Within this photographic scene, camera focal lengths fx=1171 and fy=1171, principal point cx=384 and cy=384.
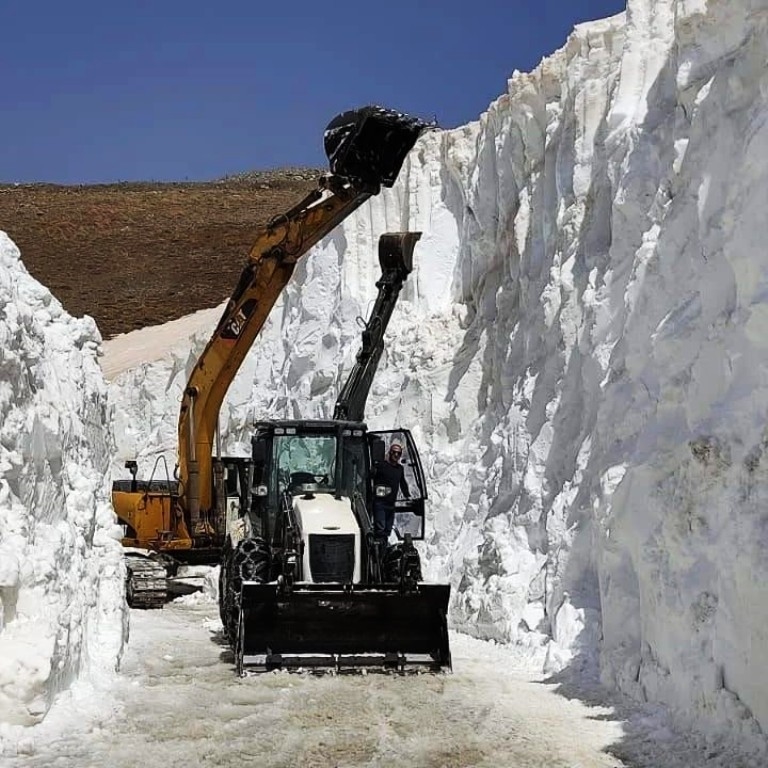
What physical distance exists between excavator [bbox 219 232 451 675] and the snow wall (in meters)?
1.38

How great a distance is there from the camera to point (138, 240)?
60.1 m

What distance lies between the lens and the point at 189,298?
153ft

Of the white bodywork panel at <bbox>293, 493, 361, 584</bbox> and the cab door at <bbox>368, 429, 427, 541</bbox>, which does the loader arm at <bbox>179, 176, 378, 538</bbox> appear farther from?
the white bodywork panel at <bbox>293, 493, 361, 584</bbox>

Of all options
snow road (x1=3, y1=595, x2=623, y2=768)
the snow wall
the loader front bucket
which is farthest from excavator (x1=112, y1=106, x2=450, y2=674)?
the snow wall

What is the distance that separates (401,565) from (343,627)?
0.82 metres

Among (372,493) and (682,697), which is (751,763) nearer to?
(682,697)

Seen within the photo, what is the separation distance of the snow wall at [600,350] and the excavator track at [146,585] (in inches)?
137

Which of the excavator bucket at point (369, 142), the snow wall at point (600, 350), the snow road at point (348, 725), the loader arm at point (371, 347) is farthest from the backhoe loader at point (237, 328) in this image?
the snow road at point (348, 725)

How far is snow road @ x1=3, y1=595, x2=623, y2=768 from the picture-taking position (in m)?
7.35

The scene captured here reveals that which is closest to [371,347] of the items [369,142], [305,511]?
[369,142]

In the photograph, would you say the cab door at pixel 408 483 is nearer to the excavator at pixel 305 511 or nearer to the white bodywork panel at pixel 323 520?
the excavator at pixel 305 511

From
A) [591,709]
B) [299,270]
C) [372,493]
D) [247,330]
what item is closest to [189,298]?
[299,270]

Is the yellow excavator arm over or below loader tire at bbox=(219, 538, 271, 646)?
over

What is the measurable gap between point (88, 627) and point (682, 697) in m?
4.69
